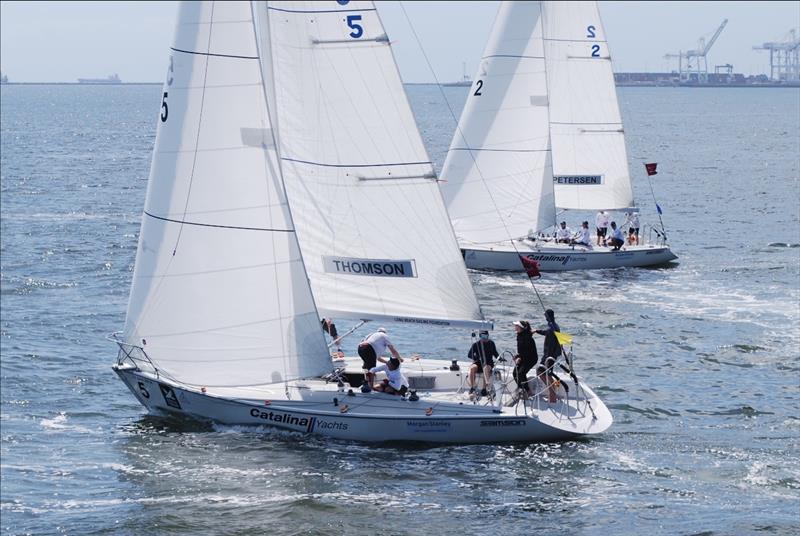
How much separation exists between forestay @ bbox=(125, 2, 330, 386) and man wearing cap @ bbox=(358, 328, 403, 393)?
832mm

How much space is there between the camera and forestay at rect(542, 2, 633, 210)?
49.7 meters

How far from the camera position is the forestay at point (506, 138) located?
4722cm

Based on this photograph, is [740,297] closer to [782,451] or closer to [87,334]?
[782,451]

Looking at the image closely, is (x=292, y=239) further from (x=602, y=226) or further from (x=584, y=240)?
(x=602, y=226)

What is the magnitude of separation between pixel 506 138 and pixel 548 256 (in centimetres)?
469

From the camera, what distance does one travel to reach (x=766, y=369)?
33812 millimetres

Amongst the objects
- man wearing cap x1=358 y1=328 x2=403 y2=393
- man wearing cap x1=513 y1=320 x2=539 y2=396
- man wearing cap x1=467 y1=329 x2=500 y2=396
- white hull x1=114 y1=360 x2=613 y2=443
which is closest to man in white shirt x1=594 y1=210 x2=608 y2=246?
white hull x1=114 y1=360 x2=613 y2=443

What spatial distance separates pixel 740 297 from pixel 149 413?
2274 centimetres

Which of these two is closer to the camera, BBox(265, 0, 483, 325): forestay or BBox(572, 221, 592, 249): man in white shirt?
BBox(265, 0, 483, 325): forestay

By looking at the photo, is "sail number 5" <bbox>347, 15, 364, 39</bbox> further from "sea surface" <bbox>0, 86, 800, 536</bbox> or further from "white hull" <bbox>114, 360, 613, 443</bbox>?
"sea surface" <bbox>0, 86, 800, 536</bbox>

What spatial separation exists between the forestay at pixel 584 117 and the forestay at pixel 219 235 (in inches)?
1017

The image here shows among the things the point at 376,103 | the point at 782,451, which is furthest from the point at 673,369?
the point at 376,103

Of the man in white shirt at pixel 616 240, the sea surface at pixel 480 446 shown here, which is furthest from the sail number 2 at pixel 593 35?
the sea surface at pixel 480 446

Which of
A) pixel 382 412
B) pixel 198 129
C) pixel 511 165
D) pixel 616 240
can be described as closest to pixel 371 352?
pixel 382 412
